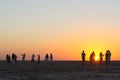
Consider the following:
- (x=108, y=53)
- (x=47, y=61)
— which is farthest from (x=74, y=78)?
(x=47, y=61)

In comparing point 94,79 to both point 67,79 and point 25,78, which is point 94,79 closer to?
point 67,79

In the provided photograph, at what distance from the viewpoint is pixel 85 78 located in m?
35.2

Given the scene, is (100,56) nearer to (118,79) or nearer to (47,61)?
(47,61)

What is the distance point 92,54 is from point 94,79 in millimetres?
26080

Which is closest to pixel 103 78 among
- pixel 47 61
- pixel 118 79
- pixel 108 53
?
pixel 118 79

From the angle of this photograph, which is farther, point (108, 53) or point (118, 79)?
point (108, 53)

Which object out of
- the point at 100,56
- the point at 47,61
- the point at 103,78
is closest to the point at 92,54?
the point at 100,56

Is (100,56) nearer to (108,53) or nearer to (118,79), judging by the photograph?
(108,53)

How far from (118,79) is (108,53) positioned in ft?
76.6

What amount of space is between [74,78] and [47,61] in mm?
39042

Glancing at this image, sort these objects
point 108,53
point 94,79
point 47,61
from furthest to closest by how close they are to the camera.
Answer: point 47,61
point 108,53
point 94,79

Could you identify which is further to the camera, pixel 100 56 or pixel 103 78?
pixel 100 56

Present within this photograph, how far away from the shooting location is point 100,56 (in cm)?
6050

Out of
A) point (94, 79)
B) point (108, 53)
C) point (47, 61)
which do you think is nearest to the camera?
point (94, 79)
